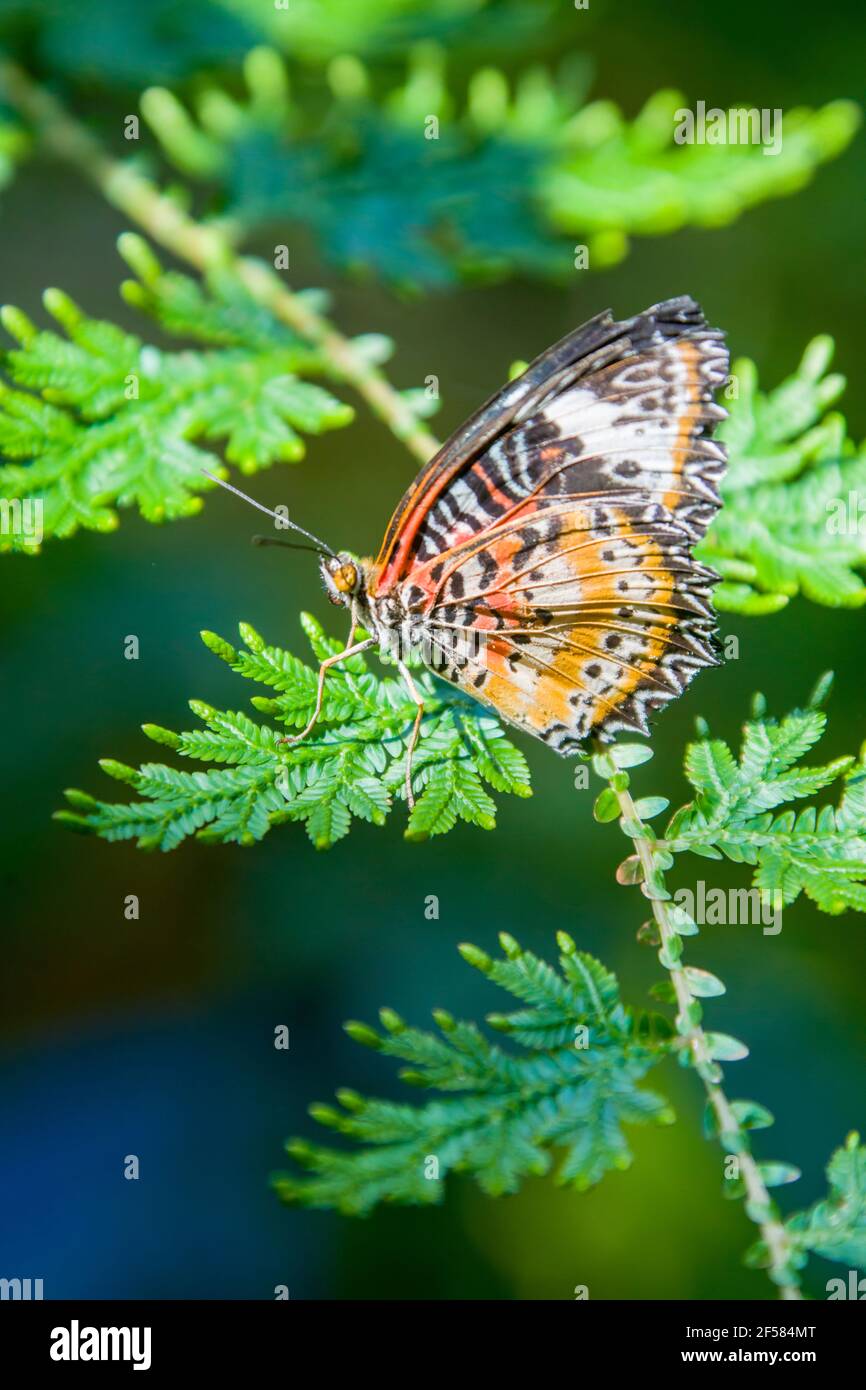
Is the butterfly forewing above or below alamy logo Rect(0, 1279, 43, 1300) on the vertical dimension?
above

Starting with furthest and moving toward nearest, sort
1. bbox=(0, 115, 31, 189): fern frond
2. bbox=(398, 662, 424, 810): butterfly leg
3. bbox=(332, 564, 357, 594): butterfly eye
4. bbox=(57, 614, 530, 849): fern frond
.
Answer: bbox=(0, 115, 31, 189): fern frond → bbox=(332, 564, 357, 594): butterfly eye → bbox=(398, 662, 424, 810): butterfly leg → bbox=(57, 614, 530, 849): fern frond

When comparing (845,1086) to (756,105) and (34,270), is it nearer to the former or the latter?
(756,105)

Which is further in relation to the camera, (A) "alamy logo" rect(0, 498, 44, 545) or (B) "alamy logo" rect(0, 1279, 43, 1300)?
(B) "alamy logo" rect(0, 1279, 43, 1300)

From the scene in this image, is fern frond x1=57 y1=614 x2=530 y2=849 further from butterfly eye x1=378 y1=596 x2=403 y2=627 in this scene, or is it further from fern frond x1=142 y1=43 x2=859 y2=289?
fern frond x1=142 y1=43 x2=859 y2=289

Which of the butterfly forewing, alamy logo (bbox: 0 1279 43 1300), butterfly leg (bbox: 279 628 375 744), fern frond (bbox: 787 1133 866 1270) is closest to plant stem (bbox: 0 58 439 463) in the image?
the butterfly forewing

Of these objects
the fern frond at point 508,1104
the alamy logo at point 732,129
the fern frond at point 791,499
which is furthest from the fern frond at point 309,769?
the alamy logo at point 732,129
